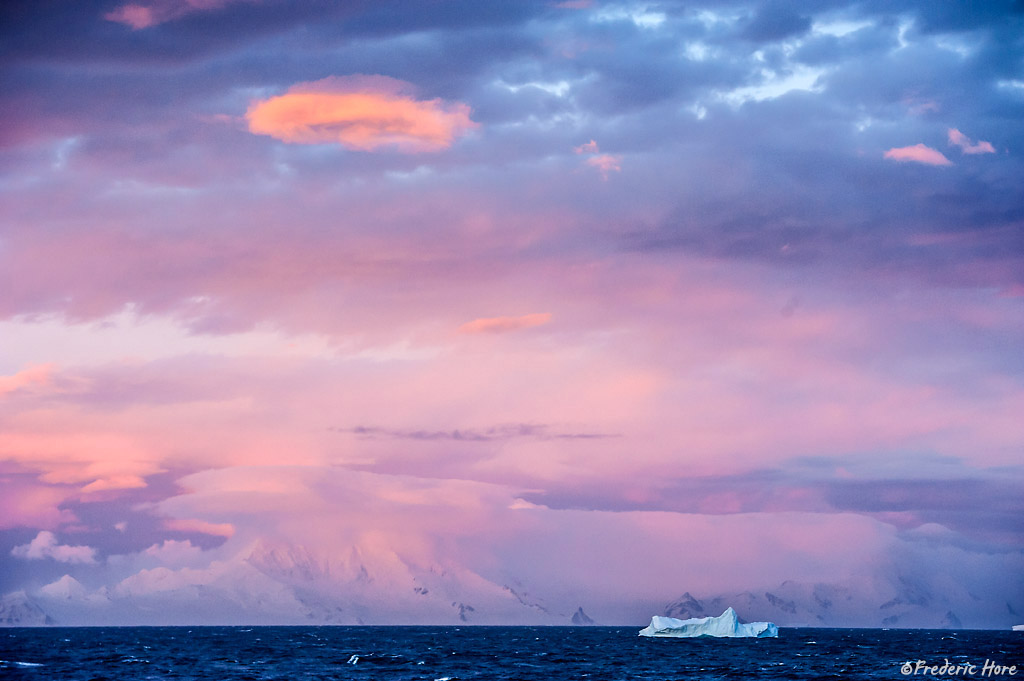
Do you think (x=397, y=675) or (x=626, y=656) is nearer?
(x=397, y=675)

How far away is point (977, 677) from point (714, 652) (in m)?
60.8

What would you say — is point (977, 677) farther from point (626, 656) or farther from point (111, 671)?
point (111, 671)

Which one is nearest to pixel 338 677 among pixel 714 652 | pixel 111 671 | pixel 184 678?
pixel 184 678

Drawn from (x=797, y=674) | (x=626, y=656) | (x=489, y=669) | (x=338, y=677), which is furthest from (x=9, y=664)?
(x=797, y=674)

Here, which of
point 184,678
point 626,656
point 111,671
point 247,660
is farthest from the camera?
point 626,656

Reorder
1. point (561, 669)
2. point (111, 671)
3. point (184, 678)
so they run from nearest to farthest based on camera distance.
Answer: point (184, 678) → point (111, 671) → point (561, 669)

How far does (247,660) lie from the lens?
146 metres

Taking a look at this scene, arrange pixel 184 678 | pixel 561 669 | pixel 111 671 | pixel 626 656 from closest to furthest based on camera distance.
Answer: pixel 184 678, pixel 111 671, pixel 561 669, pixel 626 656

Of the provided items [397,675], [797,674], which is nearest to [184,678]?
[397,675]

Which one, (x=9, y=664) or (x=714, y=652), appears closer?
(x=9, y=664)

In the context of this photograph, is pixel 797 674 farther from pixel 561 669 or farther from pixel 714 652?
Result: pixel 714 652

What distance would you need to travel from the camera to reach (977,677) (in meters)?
110

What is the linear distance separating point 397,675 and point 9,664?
54481 millimetres

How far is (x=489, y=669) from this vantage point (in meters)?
129
